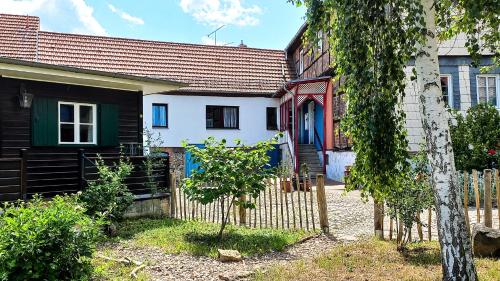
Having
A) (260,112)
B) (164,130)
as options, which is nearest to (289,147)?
(260,112)

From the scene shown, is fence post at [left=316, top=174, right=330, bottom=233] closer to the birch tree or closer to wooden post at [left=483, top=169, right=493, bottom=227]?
wooden post at [left=483, top=169, right=493, bottom=227]

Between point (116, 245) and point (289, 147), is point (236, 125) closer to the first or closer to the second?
point (289, 147)

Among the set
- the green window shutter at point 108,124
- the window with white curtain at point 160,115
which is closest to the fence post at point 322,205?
the green window shutter at point 108,124

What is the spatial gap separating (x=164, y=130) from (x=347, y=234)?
50.5 feet

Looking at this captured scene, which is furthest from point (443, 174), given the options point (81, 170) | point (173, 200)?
point (81, 170)

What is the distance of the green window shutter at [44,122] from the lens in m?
10.4

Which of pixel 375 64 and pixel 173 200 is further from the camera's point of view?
pixel 173 200

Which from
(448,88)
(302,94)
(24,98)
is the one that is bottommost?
(24,98)


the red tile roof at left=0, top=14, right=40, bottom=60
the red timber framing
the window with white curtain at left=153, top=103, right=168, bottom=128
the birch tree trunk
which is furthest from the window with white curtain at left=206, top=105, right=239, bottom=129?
the birch tree trunk

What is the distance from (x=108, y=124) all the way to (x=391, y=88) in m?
8.60

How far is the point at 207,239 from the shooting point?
793cm

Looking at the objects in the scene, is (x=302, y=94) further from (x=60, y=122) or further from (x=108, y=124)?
(x=60, y=122)

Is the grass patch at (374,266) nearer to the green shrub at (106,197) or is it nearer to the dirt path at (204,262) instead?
the dirt path at (204,262)

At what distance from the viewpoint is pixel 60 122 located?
36.0 feet
